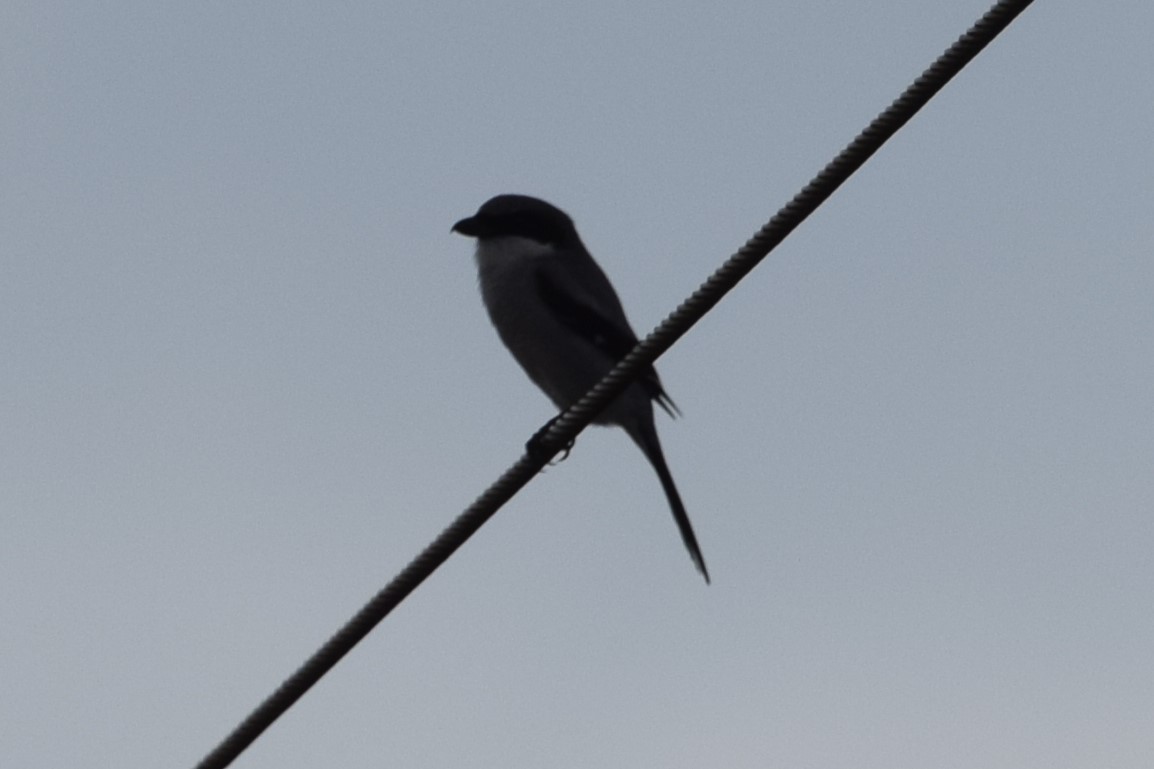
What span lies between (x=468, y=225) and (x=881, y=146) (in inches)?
141

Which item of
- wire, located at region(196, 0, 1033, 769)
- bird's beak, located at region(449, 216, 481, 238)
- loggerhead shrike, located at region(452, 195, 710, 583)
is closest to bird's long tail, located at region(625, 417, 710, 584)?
loggerhead shrike, located at region(452, 195, 710, 583)

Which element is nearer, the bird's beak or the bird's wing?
the bird's wing

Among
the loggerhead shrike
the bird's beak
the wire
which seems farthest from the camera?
the bird's beak

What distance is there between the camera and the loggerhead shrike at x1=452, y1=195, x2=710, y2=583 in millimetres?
6473

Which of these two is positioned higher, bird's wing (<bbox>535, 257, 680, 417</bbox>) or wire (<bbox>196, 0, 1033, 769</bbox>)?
bird's wing (<bbox>535, 257, 680, 417</bbox>)

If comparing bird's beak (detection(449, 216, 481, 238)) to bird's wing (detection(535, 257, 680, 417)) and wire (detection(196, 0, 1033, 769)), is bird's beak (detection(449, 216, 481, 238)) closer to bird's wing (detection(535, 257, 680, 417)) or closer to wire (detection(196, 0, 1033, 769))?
bird's wing (detection(535, 257, 680, 417))

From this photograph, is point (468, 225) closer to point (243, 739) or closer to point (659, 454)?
point (659, 454)

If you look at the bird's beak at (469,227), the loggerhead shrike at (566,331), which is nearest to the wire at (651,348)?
the loggerhead shrike at (566,331)

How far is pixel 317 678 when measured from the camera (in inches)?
152

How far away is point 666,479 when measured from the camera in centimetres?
666

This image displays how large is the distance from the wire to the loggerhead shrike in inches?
82.8

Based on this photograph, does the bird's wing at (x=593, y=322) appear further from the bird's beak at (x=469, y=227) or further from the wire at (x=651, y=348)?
the wire at (x=651, y=348)

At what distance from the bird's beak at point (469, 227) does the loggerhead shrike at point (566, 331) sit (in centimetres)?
9

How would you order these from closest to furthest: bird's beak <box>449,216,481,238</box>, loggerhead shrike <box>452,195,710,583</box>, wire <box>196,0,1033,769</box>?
wire <box>196,0,1033,769</box> < loggerhead shrike <box>452,195,710,583</box> < bird's beak <box>449,216,481,238</box>
